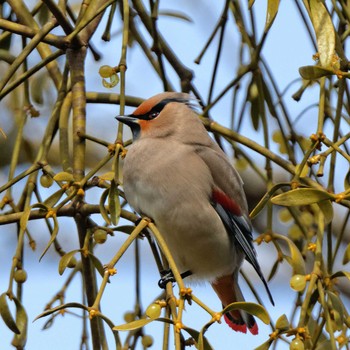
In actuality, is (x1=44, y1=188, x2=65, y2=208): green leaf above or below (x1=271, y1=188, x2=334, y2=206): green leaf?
above

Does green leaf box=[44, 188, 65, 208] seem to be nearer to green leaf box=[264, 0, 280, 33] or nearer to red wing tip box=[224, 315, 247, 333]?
green leaf box=[264, 0, 280, 33]

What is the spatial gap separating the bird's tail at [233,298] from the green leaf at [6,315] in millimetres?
1088

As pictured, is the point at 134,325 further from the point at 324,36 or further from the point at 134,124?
the point at 134,124

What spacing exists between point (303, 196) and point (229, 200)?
1.22 m

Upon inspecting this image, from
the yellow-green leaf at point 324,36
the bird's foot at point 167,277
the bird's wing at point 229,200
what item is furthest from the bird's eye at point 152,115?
the yellow-green leaf at point 324,36

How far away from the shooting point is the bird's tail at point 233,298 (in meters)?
3.16

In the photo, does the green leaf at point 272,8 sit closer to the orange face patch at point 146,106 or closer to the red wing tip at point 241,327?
the orange face patch at point 146,106

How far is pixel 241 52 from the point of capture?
11.0 ft

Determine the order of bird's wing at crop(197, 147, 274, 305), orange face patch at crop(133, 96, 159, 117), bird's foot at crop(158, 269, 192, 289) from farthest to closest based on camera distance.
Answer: orange face patch at crop(133, 96, 159, 117)
bird's wing at crop(197, 147, 274, 305)
bird's foot at crop(158, 269, 192, 289)

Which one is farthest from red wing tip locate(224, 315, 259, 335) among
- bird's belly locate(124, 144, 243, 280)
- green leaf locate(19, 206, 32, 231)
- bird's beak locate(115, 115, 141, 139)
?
green leaf locate(19, 206, 32, 231)

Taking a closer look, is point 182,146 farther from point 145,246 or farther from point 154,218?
point 145,246

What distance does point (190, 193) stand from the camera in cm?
302

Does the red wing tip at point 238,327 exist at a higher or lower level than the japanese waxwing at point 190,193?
lower

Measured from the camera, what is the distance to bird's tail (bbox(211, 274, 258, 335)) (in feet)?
10.4
